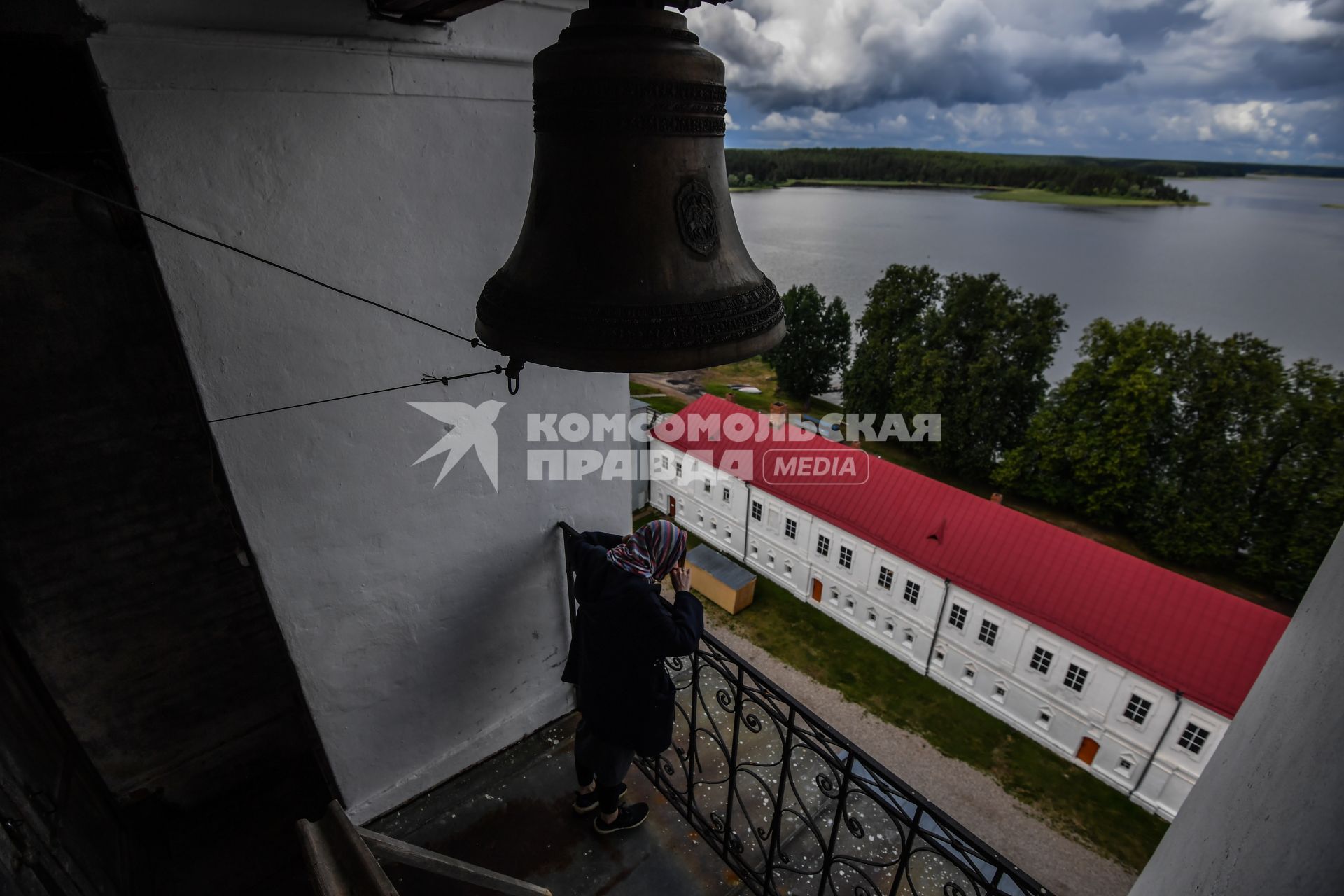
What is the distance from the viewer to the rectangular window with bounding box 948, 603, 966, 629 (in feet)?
37.4

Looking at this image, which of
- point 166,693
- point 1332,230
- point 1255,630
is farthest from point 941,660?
point 1332,230

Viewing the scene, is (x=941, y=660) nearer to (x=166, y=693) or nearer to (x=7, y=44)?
(x=166, y=693)

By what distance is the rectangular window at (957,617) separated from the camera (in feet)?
37.4

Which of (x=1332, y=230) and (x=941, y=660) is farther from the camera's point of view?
(x=1332, y=230)

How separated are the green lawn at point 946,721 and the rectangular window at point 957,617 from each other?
145 cm

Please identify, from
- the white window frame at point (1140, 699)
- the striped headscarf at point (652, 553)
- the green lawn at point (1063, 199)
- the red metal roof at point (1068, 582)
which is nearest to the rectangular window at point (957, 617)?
the red metal roof at point (1068, 582)

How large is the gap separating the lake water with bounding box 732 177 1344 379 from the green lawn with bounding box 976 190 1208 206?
27.7 inches

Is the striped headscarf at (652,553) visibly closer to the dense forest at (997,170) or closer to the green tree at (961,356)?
the green tree at (961,356)

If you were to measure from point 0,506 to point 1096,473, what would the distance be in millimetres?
19507

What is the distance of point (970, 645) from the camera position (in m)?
11.4

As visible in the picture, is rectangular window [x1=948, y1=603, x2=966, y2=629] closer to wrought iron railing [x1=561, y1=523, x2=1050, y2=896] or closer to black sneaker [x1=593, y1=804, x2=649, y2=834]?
wrought iron railing [x1=561, y1=523, x2=1050, y2=896]

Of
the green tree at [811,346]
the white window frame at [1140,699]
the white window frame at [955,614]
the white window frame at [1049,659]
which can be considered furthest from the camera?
the green tree at [811,346]

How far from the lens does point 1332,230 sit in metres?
35.4

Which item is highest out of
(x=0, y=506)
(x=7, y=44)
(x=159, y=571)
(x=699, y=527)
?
(x=7, y=44)
